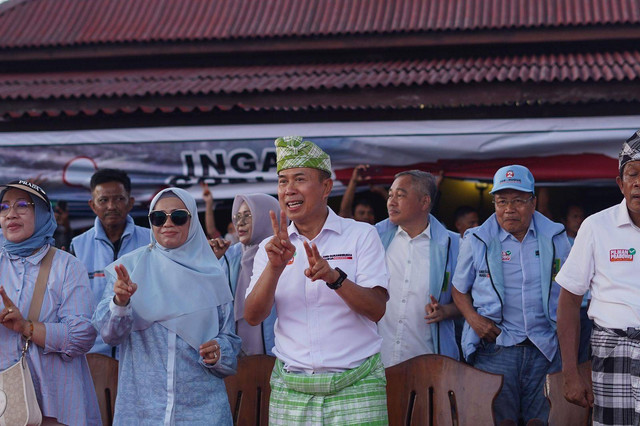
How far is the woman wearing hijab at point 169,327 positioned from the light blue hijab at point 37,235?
44 cm

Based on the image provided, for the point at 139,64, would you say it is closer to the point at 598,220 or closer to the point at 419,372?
the point at 419,372

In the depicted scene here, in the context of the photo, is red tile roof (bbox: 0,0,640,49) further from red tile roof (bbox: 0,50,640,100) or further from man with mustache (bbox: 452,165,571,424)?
man with mustache (bbox: 452,165,571,424)

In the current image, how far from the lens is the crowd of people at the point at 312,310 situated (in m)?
3.33

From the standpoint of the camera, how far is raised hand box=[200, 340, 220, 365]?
3.52 meters

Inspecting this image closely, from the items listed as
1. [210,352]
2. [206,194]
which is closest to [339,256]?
[210,352]

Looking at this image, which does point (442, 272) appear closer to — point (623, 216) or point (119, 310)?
point (623, 216)

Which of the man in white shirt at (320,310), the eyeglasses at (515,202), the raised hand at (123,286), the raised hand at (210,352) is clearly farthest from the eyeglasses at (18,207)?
the eyeglasses at (515,202)

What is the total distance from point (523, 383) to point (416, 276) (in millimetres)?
890

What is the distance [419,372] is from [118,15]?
6.93 metres

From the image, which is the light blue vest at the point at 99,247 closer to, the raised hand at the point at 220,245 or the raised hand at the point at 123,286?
the raised hand at the point at 220,245

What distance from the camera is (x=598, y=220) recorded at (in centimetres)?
365

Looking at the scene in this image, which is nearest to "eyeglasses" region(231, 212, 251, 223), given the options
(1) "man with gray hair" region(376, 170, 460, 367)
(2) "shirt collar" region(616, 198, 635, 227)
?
(1) "man with gray hair" region(376, 170, 460, 367)

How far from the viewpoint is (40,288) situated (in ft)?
12.6

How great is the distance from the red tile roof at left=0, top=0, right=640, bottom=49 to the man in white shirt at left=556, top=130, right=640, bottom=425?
5077mm
